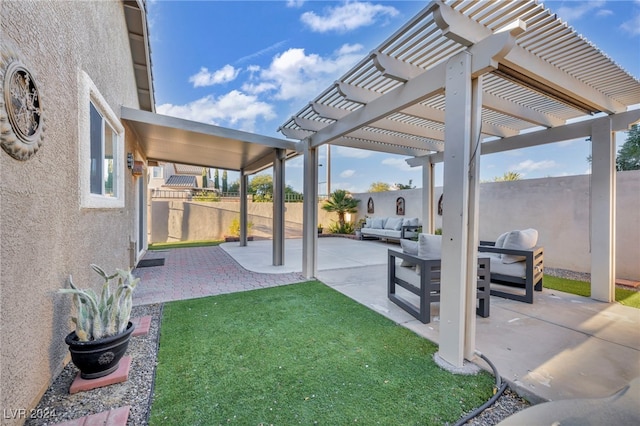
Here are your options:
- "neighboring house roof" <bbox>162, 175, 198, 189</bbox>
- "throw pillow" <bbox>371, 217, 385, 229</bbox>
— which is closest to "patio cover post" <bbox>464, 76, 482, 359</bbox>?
"throw pillow" <bbox>371, 217, 385, 229</bbox>

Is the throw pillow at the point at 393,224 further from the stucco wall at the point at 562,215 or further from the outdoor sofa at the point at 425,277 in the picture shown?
the outdoor sofa at the point at 425,277

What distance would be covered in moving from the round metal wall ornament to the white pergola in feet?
10.5

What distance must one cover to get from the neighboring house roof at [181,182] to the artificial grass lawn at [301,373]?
2481 cm

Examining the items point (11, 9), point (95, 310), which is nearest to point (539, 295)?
point (95, 310)

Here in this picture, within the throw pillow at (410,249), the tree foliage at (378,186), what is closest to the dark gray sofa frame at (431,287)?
the throw pillow at (410,249)

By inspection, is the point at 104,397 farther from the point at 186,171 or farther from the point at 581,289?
the point at 186,171

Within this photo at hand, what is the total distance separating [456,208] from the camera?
278 cm

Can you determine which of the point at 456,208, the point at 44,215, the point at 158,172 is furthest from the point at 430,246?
the point at 158,172

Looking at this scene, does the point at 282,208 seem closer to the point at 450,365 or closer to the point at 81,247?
the point at 81,247

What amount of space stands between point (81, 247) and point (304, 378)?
276 cm

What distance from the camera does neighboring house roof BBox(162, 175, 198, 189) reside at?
26094 mm

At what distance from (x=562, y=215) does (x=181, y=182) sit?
28806 mm

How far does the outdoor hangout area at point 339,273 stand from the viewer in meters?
2.07

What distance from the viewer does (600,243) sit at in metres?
4.79
